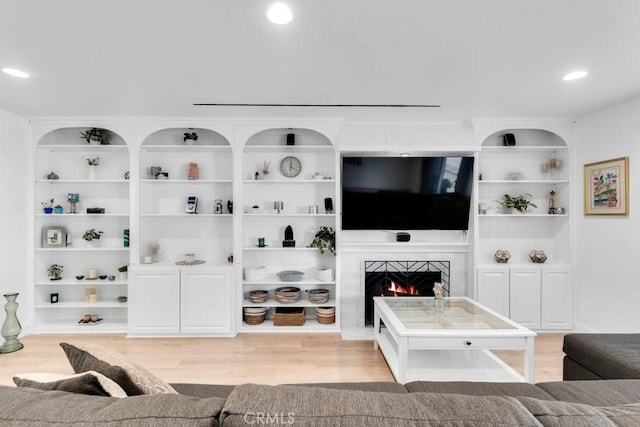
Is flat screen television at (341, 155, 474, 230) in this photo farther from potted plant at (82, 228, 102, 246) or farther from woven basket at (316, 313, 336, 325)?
potted plant at (82, 228, 102, 246)

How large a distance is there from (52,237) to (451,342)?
4.35 m

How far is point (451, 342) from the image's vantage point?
2430 mm

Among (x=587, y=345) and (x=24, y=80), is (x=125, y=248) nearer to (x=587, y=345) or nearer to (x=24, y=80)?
(x=24, y=80)

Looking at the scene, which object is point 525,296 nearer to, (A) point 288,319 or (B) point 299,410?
(A) point 288,319

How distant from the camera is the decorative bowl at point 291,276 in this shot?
4.00 metres

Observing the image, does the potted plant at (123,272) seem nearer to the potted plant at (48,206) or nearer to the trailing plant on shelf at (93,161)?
the potted plant at (48,206)

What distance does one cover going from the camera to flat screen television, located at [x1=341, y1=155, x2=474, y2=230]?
3.91 m

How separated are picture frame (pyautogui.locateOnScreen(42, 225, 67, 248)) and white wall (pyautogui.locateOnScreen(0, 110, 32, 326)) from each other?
16 cm

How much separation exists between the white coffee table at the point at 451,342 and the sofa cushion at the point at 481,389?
86 cm

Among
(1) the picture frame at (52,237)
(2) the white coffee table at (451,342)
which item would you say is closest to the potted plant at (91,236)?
(1) the picture frame at (52,237)

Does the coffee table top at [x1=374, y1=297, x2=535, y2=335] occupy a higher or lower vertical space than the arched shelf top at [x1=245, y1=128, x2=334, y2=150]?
lower

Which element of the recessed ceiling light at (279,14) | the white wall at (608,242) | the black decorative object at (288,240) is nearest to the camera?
the recessed ceiling light at (279,14)

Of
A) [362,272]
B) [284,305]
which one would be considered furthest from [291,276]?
[362,272]

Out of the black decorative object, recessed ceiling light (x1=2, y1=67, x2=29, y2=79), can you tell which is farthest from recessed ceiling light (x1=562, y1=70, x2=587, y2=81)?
recessed ceiling light (x1=2, y1=67, x2=29, y2=79)
